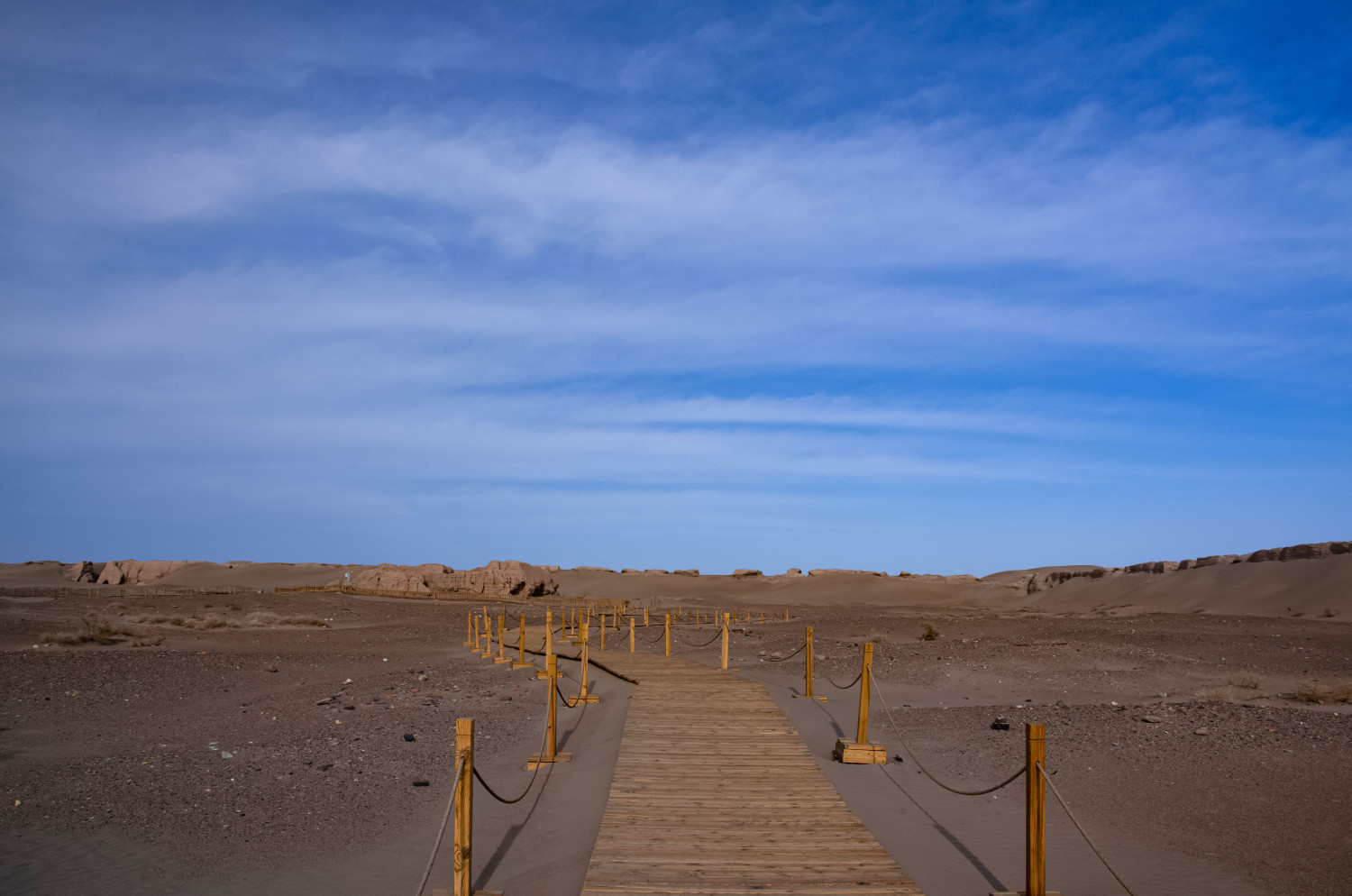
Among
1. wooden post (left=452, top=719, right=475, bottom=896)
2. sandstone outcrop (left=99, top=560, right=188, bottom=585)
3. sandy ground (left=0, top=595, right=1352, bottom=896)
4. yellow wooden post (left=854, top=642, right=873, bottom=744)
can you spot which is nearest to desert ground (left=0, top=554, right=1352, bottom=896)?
sandy ground (left=0, top=595, right=1352, bottom=896)

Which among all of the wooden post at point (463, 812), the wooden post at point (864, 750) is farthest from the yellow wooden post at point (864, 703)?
the wooden post at point (463, 812)

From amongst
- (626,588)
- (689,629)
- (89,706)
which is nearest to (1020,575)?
(626,588)

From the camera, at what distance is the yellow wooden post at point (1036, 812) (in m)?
6.63

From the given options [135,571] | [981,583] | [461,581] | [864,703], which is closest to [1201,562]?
[981,583]

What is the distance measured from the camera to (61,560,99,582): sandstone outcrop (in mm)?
90750

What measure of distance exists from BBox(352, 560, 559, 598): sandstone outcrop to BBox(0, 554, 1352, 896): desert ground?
37022 mm

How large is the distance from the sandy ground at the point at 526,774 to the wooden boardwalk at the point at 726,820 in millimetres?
581

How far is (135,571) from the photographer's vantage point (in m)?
96.8

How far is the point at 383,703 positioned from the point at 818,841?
39.1ft

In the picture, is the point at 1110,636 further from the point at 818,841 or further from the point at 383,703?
the point at 818,841

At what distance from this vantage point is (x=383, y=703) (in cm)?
1720

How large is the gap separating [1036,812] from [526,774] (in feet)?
24.3

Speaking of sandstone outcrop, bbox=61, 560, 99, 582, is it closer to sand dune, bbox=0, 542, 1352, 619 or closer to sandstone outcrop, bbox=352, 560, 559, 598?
sand dune, bbox=0, 542, 1352, 619

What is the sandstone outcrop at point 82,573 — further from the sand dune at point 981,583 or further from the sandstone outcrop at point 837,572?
the sandstone outcrop at point 837,572
